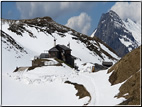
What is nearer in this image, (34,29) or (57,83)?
(57,83)

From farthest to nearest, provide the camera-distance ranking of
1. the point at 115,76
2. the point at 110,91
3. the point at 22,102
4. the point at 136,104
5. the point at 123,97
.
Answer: the point at 115,76 < the point at 22,102 < the point at 110,91 < the point at 123,97 < the point at 136,104

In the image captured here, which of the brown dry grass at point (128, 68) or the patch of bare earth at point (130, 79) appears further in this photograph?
the brown dry grass at point (128, 68)

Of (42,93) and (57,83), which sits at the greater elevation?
(57,83)

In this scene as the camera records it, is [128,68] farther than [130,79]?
Yes

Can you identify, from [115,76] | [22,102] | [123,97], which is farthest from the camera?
[115,76]

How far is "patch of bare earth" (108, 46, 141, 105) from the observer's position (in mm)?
20953

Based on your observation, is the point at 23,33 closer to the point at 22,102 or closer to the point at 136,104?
the point at 22,102

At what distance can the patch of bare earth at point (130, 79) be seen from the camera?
21.0m

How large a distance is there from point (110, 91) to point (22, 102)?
12533mm

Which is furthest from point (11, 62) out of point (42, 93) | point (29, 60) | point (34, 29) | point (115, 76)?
point (34, 29)

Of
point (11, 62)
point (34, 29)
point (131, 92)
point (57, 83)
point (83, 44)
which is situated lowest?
point (131, 92)

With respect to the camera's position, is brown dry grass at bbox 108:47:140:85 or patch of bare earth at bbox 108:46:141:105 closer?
patch of bare earth at bbox 108:46:141:105

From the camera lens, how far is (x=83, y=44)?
134375mm

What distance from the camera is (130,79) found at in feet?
85.4
